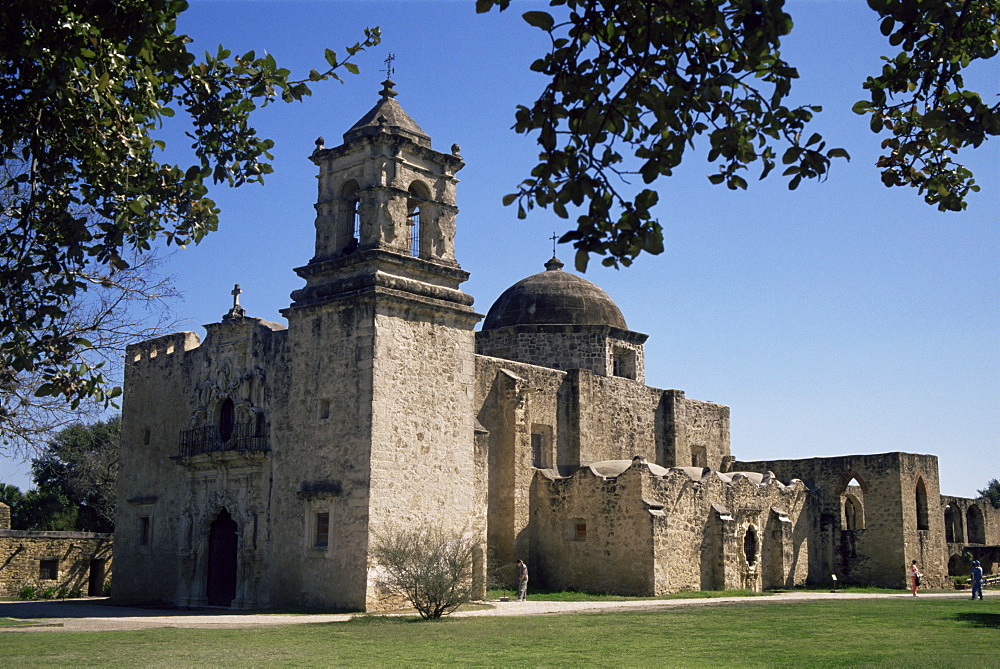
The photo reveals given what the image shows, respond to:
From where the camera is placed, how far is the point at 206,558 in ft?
79.4

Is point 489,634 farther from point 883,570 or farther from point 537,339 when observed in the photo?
point 883,570

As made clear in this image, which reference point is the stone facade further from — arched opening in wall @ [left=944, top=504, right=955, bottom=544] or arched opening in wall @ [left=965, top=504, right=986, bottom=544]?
arched opening in wall @ [left=965, top=504, right=986, bottom=544]

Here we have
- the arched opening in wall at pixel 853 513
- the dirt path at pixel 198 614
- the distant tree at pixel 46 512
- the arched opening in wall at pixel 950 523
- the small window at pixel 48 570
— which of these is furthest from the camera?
the distant tree at pixel 46 512

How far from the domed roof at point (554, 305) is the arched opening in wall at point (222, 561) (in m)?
10.5

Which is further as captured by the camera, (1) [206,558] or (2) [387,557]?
(1) [206,558]

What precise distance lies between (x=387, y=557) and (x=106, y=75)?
13.8 m

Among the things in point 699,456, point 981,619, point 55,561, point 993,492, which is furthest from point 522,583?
point 993,492

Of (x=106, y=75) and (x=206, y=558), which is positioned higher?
(x=106, y=75)

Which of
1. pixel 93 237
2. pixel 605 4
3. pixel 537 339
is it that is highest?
pixel 537 339

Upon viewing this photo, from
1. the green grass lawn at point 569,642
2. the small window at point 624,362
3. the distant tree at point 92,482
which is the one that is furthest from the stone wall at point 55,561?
the small window at point 624,362

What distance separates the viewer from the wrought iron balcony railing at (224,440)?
23391 millimetres

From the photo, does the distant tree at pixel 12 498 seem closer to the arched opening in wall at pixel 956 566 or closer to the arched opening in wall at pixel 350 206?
the arched opening in wall at pixel 350 206

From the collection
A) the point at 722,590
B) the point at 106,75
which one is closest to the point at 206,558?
the point at 722,590

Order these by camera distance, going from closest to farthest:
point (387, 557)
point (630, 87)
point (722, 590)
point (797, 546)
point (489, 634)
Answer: point (630, 87)
point (489, 634)
point (387, 557)
point (722, 590)
point (797, 546)
